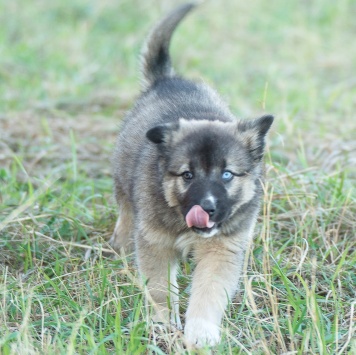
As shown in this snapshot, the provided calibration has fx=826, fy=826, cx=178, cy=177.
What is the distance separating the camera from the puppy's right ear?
14.4 feet

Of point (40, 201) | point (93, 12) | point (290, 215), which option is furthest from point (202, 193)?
point (93, 12)

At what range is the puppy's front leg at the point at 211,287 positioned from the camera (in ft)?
13.5

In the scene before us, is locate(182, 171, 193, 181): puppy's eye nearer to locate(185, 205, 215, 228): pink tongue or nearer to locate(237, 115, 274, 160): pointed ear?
locate(185, 205, 215, 228): pink tongue

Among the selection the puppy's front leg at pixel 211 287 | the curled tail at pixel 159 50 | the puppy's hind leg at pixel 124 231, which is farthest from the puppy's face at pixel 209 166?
the curled tail at pixel 159 50

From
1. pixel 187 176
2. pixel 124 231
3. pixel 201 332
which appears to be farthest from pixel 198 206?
pixel 124 231

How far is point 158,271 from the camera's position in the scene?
14.8 ft

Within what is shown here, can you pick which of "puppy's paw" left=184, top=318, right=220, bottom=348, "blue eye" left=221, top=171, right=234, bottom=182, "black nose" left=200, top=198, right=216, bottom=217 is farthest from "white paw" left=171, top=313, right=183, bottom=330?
"blue eye" left=221, top=171, right=234, bottom=182

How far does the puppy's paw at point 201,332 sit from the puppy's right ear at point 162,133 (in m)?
0.97

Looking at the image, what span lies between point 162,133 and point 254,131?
1.66 feet

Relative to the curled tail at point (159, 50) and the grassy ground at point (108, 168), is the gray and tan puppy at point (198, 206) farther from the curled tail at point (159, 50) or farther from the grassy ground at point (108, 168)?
the curled tail at point (159, 50)

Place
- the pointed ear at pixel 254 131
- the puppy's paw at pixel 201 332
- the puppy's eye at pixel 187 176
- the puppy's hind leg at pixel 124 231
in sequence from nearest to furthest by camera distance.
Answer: the puppy's paw at pixel 201 332, the puppy's eye at pixel 187 176, the pointed ear at pixel 254 131, the puppy's hind leg at pixel 124 231

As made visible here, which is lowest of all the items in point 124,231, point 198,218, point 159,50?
point 124,231

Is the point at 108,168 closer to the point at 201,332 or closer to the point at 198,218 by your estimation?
the point at 198,218

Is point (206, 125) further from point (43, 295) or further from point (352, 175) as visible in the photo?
point (352, 175)
